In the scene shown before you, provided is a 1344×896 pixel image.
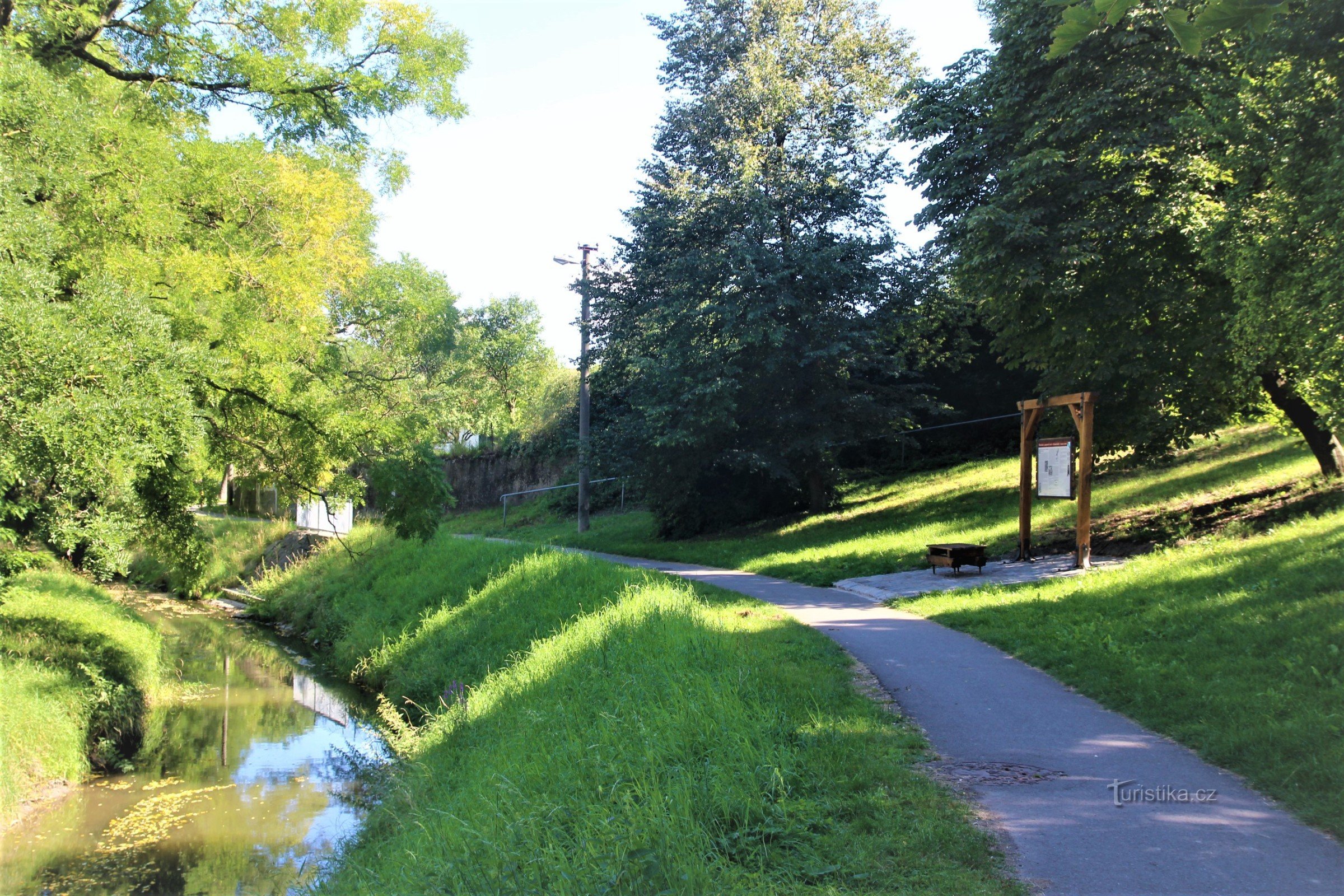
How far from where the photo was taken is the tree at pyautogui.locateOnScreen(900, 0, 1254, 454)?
1472cm

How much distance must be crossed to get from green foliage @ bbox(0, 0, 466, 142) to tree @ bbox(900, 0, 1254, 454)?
30.3 feet

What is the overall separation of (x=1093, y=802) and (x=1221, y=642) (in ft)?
13.6

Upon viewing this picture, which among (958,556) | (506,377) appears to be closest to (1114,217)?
(958,556)

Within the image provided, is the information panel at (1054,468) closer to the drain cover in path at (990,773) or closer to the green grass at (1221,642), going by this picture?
the green grass at (1221,642)

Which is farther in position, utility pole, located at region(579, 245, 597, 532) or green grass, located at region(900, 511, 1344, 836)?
utility pole, located at region(579, 245, 597, 532)

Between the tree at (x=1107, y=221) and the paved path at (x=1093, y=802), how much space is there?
8.27m

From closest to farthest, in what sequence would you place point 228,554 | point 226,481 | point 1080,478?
point 1080,478, point 226,481, point 228,554

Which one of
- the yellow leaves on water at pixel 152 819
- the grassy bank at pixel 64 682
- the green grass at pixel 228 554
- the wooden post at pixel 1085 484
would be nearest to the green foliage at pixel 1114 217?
the wooden post at pixel 1085 484

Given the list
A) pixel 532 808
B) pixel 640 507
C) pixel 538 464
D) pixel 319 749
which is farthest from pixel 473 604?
pixel 538 464

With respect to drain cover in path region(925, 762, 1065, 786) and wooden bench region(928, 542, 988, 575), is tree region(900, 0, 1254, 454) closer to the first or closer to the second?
wooden bench region(928, 542, 988, 575)

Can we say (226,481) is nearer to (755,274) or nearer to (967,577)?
(755,274)

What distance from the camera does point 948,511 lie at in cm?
2103

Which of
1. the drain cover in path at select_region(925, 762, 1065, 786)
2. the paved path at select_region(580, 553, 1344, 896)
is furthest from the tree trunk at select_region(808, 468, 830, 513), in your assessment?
the drain cover in path at select_region(925, 762, 1065, 786)

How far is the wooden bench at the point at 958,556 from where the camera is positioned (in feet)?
49.4
